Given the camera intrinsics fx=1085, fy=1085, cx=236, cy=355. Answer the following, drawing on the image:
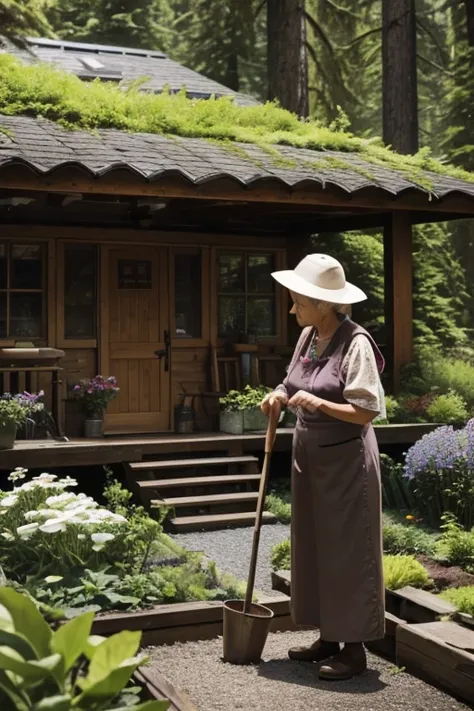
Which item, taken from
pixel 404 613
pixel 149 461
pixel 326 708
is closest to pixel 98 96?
pixel 149 461

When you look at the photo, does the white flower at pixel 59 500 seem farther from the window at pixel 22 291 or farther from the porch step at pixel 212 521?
the window at pixel 22 291

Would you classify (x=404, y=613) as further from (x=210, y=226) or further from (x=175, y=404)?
(x=210, y=226)

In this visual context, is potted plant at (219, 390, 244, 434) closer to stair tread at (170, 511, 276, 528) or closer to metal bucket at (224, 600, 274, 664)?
stair tread at (170, 511, 276, 528)

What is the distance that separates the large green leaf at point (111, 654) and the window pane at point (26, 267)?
9.29m

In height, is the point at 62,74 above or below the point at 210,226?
above

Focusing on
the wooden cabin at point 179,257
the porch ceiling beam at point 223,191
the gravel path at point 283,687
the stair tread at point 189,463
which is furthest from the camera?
the wooden cabin at point 179,257

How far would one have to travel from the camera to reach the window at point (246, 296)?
12.9 metres

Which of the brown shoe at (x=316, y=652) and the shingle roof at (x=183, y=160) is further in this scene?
the shingle roof at (x=183, y=160)

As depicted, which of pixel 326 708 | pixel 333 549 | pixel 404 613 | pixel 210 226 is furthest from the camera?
pixel 210 226

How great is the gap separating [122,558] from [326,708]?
2000 mm

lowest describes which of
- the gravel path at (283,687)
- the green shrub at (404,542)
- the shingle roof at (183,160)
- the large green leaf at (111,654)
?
the gravel path at (283,687)

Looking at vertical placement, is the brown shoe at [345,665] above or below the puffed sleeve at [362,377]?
below

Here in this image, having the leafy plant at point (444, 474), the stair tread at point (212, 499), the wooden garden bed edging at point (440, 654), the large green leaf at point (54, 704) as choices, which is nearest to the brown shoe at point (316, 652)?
the wooden garden bed edging at point (440, 654)

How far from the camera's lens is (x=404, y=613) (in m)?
6.00
